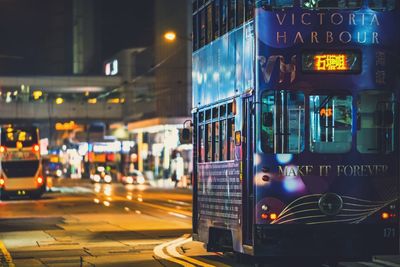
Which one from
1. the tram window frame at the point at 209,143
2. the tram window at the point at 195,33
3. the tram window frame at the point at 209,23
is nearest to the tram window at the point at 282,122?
the tram window frame at the point at 209,143

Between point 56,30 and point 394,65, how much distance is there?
4807 inches

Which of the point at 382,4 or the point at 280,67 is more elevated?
the point at 382,4

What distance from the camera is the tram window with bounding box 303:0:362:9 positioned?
486 inches

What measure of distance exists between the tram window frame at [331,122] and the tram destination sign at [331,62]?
33cm

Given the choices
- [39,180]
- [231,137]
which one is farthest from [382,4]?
[39,180]

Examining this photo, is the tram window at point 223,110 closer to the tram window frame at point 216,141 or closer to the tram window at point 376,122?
the tram window frame at point 216,141

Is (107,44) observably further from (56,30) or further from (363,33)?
(363,33)

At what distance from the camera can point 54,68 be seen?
131 meters

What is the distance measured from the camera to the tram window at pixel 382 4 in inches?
491

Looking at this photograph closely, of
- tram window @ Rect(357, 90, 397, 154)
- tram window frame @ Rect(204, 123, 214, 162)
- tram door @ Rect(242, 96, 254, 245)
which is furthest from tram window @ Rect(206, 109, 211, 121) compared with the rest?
tram window @ Rect(357, 90, 397, 154)

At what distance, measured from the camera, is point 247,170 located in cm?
1264

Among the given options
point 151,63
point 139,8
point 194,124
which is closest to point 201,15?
point 194,124

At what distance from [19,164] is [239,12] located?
36.7m

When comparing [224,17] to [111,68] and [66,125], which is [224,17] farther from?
[66,125]
